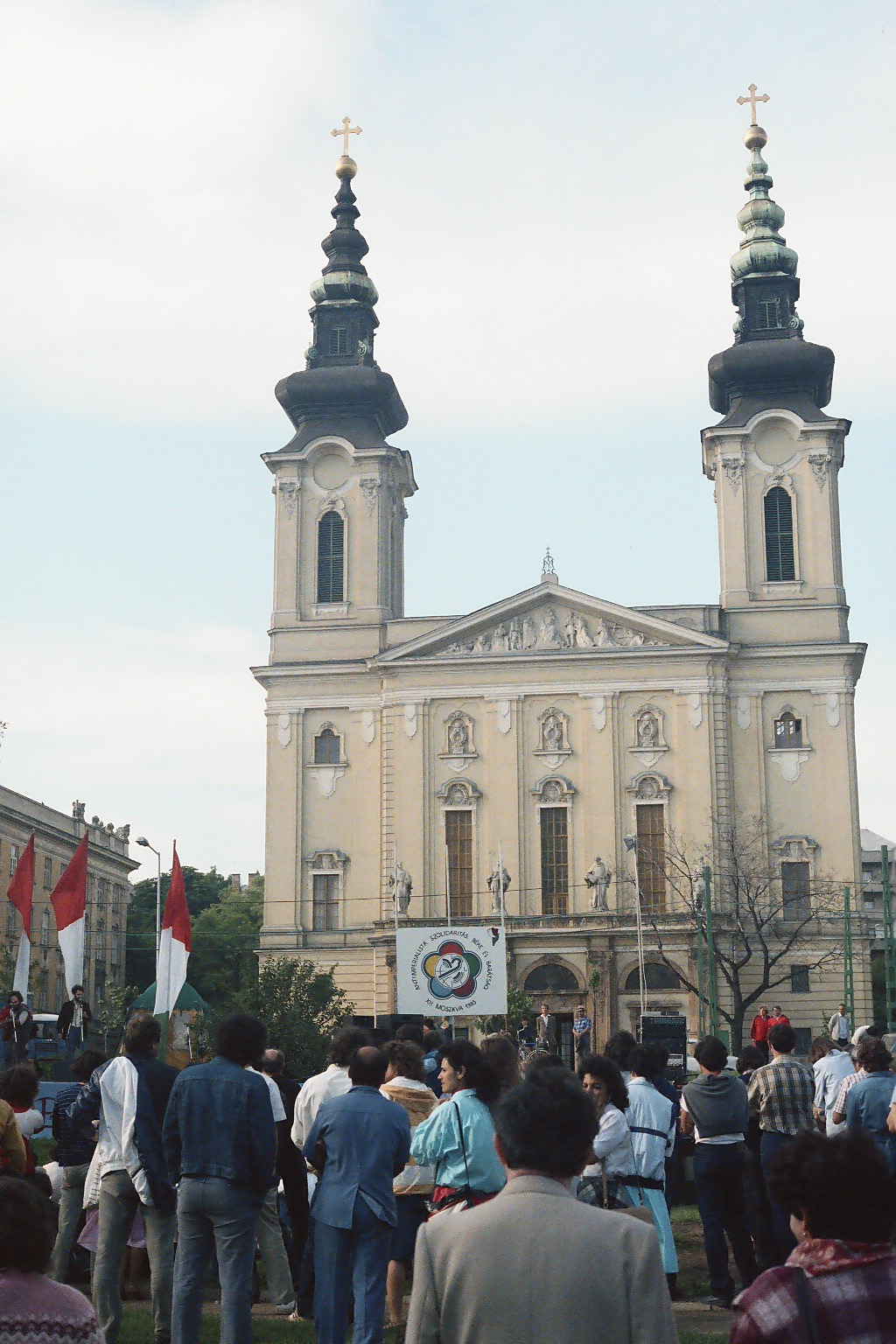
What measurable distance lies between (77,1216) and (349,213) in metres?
59.6

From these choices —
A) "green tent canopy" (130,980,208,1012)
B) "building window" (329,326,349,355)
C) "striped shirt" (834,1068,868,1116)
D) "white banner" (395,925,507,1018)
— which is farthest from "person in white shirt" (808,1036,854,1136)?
"building window" (329,326,349,355)

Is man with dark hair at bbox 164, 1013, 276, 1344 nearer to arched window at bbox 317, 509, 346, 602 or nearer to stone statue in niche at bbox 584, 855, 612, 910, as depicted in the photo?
stone statue in niche at bbox 584, 855, 612, 910

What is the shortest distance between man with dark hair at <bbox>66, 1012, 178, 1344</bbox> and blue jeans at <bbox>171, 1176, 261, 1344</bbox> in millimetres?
1035

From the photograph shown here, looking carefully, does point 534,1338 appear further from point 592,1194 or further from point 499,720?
point 499,720

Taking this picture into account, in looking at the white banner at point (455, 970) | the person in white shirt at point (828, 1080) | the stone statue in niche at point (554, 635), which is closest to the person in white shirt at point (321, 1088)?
the person in white shirt at point (828, 1080)

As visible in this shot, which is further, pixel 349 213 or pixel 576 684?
pixel 349 213

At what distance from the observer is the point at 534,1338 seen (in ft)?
15.1

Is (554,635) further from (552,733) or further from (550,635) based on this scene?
(552,733)

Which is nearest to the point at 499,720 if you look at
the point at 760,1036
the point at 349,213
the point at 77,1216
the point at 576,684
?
the point at 576,684

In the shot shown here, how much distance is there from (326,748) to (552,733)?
8.16 metres

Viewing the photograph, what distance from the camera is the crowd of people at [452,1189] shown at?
14.9 ft

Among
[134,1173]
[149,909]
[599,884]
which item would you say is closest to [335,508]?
[599,884]

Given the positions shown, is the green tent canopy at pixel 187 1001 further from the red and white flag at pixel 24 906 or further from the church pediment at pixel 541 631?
the church pediment at pixel 541 631

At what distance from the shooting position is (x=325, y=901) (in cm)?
5984
